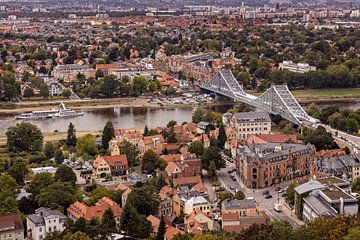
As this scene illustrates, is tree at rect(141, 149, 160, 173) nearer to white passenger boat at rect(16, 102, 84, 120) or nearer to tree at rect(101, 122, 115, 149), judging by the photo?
tree at rect(101, 122, 115, 149)

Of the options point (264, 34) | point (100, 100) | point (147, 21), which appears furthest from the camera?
point (147, 21)

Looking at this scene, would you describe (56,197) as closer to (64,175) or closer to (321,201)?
(64,175)

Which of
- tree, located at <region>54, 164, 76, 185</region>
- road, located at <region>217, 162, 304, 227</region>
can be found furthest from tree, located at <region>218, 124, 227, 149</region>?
tree, located at <region>54, 164, 76, 185</region>

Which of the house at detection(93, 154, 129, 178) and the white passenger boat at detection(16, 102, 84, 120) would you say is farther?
the white passenger boat at detection(16, 102, 84, 120)

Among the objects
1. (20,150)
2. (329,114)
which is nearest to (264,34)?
(329,114)

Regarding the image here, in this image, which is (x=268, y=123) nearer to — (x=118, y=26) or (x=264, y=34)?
(x=264, y=34)

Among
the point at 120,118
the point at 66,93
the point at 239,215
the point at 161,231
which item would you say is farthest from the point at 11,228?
the point at 66,93
